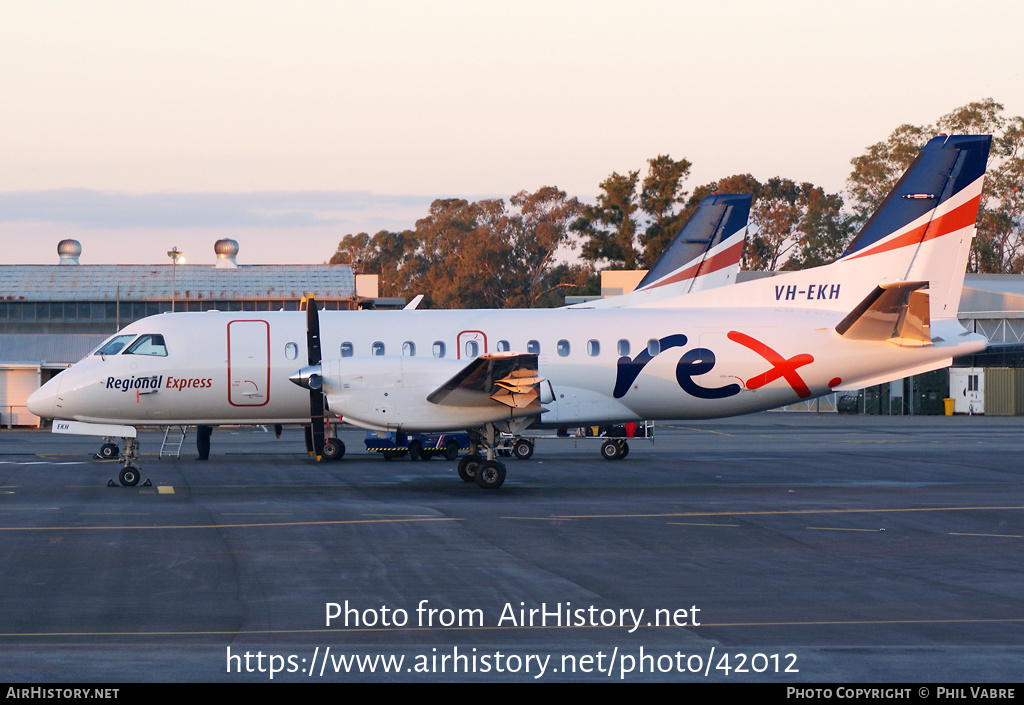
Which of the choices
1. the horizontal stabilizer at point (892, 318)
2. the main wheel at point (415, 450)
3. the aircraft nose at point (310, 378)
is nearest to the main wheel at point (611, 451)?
the main wheel at point (415, 450)

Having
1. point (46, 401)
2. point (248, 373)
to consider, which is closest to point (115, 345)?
point (46, 401)

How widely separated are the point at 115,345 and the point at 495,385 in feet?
29.4

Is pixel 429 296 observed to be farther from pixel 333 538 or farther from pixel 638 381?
pixel 333 538

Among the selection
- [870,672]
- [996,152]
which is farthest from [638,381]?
[996,152]

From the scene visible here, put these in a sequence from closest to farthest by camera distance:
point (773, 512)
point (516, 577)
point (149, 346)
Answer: point (516, 577) < point (773, 512) < point (149, 346)

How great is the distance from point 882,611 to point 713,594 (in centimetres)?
164

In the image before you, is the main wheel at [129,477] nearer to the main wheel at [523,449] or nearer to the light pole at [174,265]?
the main wheel at [523,449]

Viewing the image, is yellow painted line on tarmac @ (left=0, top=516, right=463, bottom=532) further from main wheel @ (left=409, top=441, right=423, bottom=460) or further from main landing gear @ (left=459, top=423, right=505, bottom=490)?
main wheel @ (left=409, top=441, right=423, bottom=460)

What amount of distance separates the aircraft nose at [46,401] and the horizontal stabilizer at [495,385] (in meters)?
8.57

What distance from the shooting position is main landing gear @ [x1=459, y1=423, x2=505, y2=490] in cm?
2030

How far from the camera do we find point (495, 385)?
65.1 feet

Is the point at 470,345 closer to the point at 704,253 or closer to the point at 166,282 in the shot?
the point at 704,253

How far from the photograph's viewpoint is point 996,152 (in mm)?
92438

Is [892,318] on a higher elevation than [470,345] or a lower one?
higher
